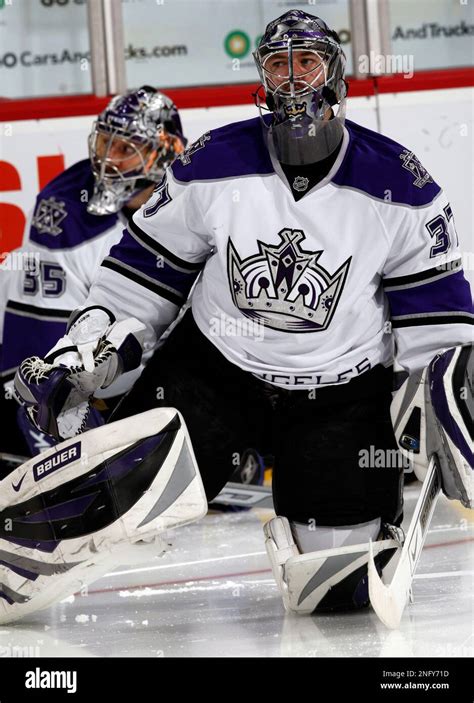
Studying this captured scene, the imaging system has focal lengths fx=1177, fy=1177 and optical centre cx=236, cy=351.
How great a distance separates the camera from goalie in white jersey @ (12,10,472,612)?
201 centimetres

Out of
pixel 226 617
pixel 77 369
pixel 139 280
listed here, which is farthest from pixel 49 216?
pixel 226 617

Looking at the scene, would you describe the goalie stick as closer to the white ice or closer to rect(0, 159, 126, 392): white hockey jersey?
the white ice


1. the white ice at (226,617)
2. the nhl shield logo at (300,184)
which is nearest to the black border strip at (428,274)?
the nhl shield logo at (300,184)

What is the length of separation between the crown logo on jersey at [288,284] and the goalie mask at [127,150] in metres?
1.25

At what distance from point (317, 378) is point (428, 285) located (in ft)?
0.84

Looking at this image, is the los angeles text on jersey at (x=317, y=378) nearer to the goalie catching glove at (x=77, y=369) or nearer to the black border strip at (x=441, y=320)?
the black border strip at (x=441, y=320)

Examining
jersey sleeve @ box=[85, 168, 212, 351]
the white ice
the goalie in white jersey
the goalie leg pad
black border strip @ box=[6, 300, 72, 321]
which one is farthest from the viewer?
black border strip @ box=[6, 300, 72, 321]

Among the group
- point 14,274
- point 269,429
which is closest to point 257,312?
point 269,429

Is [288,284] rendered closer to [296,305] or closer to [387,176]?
[296,305]

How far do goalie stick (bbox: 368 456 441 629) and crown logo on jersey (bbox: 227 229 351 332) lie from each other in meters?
0.32

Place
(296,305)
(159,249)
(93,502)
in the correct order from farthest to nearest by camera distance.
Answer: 1. (159,249)
2. (296,305)
3. (93,502)

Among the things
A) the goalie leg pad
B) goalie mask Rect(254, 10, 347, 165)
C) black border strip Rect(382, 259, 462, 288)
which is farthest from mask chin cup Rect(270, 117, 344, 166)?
the goalie leg pad

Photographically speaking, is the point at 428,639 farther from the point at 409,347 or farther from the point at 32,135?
the point at 32,135

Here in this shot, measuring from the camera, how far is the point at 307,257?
2.00m
